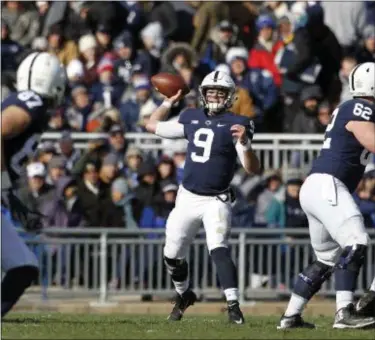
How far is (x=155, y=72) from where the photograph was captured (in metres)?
23.4

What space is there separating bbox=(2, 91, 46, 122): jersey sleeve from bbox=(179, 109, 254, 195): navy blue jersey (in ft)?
6.14

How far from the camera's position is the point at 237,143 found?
14031 millimetres

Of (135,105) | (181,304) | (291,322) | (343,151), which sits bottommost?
(181,304)

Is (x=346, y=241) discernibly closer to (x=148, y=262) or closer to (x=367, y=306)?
(x=367, y=306)

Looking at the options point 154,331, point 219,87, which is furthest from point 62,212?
point 154,331

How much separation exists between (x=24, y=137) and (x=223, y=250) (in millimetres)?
2181

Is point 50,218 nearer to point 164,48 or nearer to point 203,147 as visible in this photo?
point 164,48

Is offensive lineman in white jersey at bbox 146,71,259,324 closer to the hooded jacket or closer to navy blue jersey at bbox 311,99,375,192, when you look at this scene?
navy blue jersey at bbox 311,99,375,192

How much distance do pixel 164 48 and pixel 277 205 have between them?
159 inches

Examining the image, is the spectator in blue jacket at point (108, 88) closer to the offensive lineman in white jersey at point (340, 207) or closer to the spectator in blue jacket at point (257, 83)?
the spectator in blue jacket at point (257, 83)

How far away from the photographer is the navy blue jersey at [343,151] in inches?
526

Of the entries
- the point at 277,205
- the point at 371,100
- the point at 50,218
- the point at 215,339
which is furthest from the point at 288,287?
the point at 215,339

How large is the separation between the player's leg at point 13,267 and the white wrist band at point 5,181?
0.80 metres

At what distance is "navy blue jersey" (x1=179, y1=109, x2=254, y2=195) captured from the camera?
14266 millimetres
